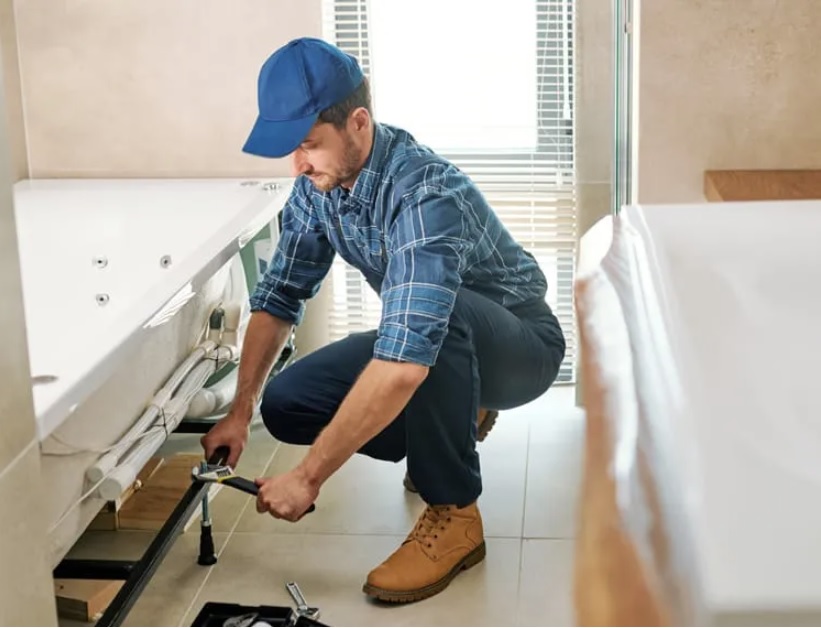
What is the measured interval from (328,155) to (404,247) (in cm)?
24

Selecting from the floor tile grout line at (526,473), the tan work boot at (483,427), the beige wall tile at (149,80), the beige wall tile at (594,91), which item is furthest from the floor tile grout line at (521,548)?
the beige wall tile at (149,80)

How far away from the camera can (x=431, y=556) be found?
2309 mm

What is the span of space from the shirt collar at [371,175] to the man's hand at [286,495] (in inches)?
20.3

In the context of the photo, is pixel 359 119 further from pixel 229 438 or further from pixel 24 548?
pixel 24 548

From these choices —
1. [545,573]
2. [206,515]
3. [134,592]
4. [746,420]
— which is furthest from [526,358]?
[746,420]

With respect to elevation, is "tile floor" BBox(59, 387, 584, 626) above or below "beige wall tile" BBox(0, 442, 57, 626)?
below

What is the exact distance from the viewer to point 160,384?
2309mm

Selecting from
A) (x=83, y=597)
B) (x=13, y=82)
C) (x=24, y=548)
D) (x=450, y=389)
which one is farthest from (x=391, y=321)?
(x=13, y=82)

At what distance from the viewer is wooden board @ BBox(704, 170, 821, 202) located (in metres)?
1.88

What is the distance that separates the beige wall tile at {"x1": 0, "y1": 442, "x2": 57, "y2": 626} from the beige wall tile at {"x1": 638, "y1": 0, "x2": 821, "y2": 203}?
1.27 metres

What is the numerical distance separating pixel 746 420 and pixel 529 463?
2470 mm

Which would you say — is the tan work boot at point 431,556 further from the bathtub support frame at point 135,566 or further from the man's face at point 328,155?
the man's face at point 328,155

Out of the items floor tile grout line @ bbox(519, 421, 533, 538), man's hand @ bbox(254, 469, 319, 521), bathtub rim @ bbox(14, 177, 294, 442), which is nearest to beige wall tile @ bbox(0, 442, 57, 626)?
bathtub rim @ bbox(14, 177, 294, 442)

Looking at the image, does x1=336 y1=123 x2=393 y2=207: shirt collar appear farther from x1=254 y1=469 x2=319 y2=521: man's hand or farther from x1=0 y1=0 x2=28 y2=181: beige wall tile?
x1=0 y1=0 x2=28 y2=181: beige wall tile
